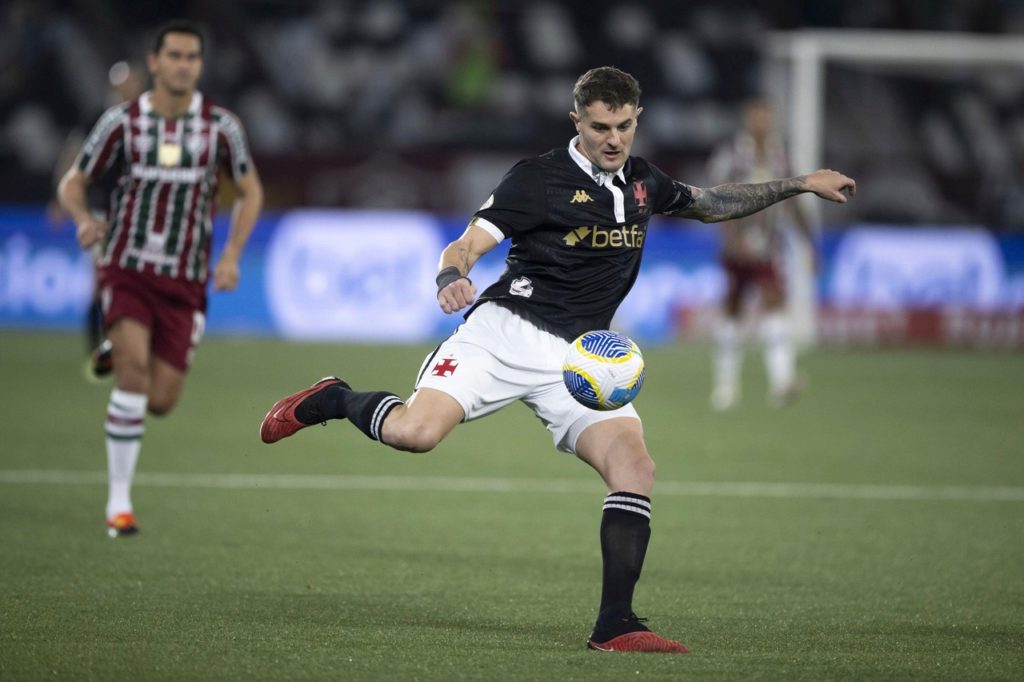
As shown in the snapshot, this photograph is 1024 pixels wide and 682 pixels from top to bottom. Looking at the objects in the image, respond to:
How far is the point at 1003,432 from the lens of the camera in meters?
12.0

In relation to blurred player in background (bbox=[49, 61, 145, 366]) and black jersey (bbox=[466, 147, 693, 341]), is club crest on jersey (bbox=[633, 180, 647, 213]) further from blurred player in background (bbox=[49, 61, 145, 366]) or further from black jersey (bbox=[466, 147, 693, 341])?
blurred player in background (bbox=[49, 61, 145, 366])

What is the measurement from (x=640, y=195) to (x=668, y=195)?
0.48 ft

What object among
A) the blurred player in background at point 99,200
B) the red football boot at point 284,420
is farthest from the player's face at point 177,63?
the red football boot at point 284,420

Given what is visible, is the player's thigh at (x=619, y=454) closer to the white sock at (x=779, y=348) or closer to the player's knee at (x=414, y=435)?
the player's knee at (x=414, y=435)

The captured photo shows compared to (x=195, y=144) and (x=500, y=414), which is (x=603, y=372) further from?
(x=500, y=414)

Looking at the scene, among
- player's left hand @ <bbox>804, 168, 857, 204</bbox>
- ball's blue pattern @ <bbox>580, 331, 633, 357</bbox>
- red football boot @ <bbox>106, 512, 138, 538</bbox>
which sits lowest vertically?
red football boot @ <bbox>106, 512, 138, 538</bbox>

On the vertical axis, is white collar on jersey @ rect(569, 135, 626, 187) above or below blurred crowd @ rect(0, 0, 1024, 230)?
below

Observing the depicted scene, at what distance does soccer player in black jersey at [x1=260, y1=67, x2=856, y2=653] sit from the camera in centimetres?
541

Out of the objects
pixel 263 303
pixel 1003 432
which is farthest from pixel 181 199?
pixel 263 303

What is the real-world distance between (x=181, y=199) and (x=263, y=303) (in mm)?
10343

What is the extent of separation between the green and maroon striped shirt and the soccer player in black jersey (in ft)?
6.52

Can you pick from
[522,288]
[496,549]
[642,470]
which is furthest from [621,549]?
[496,549]

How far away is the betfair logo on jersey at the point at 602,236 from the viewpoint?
566 centimetres

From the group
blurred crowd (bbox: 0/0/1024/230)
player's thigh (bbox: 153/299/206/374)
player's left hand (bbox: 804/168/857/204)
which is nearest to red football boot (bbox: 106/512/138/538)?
player's thigh (bbox: 153/299/206/374)
